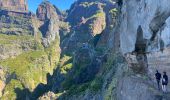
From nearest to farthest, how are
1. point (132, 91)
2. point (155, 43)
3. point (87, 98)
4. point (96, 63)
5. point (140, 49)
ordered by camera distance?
point (155, 43) < point (140, 49) < point (132, 91) < point (87, 98) < point (96, 63)

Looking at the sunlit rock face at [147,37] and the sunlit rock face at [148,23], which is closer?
the sunlit rock face at [148,23]

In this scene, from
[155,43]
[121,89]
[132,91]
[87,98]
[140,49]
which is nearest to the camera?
[155,43]

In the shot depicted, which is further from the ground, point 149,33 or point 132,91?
point 149,33

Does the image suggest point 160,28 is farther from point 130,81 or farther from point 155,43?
point 130,81

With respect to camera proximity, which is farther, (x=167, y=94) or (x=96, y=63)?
(x=96, y=63)

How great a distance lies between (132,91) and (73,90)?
8529cm

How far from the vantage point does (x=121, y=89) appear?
63094 mm

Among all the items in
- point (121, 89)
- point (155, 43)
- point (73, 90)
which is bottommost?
point (73, 90)

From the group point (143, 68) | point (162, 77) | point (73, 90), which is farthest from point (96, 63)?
point (162, 77)

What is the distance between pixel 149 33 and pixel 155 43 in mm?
2829

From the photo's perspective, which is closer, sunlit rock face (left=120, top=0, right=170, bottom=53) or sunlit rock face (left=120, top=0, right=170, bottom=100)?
sunlit rock face (left=120, top=0, right=170, bottom=53)

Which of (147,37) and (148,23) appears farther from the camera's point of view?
(147,37)

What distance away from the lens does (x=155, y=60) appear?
141 feet

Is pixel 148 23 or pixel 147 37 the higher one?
pixel 148 23
